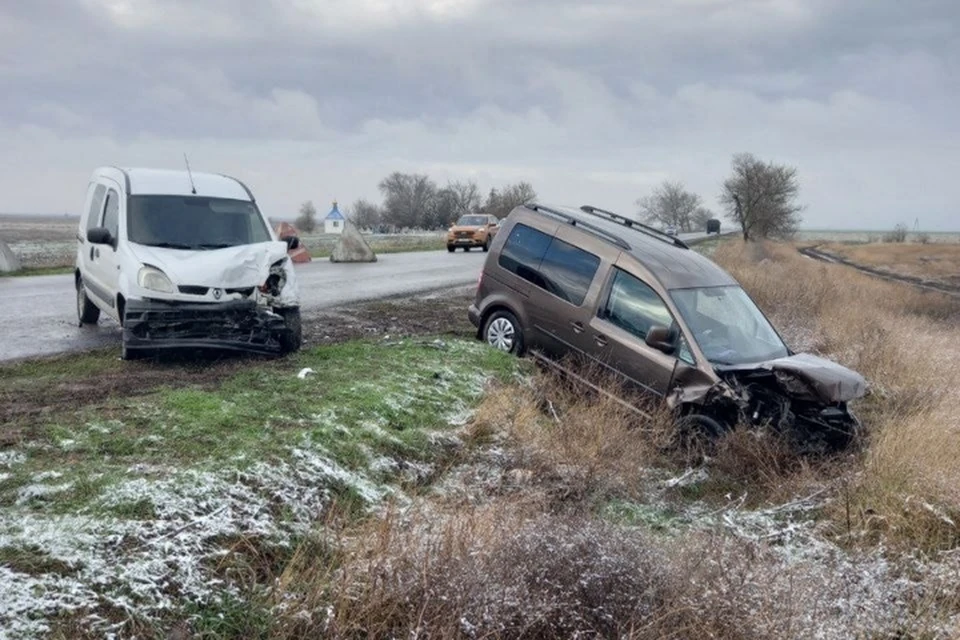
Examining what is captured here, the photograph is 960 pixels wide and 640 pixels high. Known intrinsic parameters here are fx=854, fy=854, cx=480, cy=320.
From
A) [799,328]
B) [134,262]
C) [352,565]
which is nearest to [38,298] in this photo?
[134,262]

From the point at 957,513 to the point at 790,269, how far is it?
26765mm

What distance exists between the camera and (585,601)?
4.48m

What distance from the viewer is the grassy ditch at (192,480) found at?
411 cm

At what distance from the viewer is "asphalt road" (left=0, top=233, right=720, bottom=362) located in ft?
32.5

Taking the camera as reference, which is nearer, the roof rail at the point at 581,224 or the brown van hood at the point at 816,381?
the brown van hood at the point at 816,381

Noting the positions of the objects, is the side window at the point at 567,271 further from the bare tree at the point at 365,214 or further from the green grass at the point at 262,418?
the bare tree at the point at 365,214

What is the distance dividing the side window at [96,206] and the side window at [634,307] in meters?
6.07

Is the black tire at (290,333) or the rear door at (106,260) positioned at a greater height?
the rear door at (106,260)

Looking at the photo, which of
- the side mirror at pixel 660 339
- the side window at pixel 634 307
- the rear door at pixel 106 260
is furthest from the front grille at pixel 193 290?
the side mirror at pixel 660 339

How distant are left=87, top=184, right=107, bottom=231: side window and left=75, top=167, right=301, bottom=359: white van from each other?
0.02 metres

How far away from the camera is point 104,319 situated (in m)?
11.6

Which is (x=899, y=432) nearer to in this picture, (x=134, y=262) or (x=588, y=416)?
(x=588, y=416)

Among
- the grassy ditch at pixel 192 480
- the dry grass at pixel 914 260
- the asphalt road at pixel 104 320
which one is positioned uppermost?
the asphalt road at pixel 104 320

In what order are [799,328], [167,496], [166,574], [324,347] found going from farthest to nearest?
1. [799,328]
2. [324,347]
3. [167,496]
4. [166,574]
